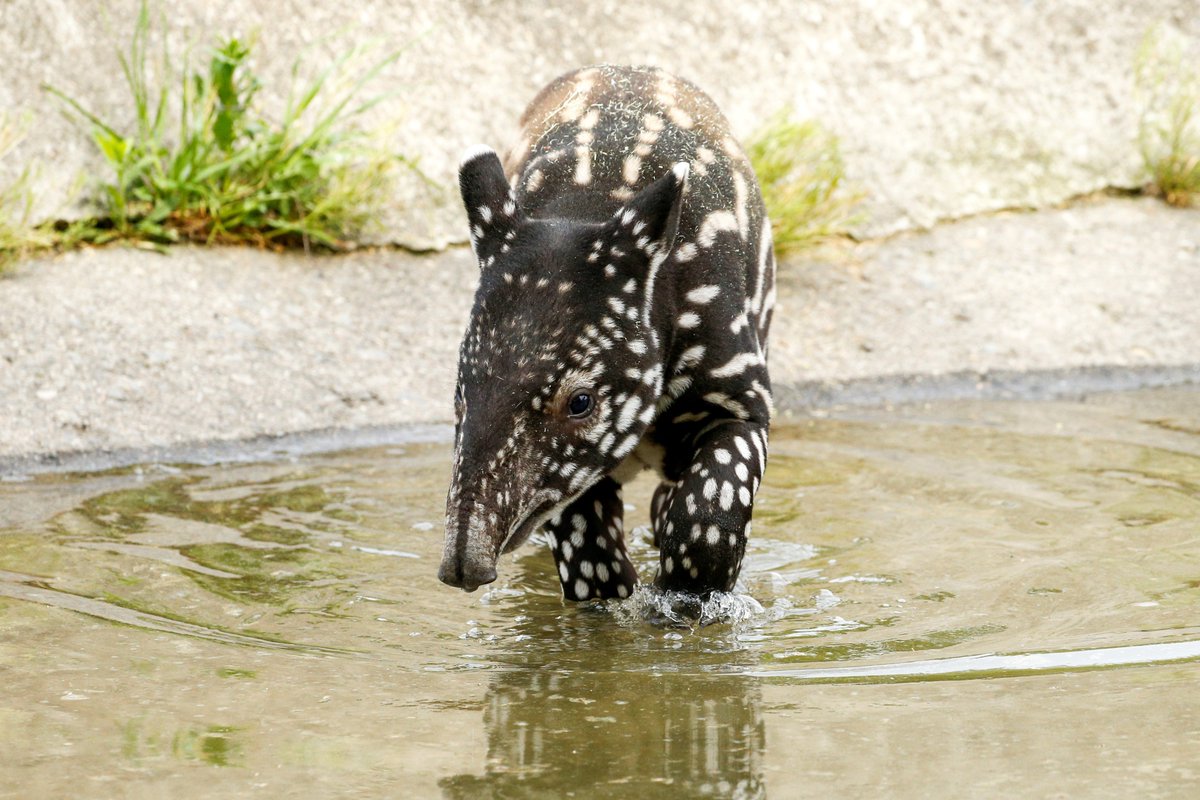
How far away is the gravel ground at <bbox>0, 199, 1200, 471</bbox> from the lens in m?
7.57

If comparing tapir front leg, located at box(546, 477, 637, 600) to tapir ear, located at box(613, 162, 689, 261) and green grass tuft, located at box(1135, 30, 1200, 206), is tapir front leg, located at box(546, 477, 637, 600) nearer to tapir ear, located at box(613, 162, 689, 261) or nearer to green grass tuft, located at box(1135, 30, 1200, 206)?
tapir ear, located at box(613, 162, 689, 261)

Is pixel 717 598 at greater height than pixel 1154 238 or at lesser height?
lesser

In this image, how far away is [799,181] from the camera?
9.41 metres

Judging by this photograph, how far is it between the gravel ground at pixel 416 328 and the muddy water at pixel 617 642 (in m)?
0.62

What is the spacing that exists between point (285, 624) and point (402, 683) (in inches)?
31.6

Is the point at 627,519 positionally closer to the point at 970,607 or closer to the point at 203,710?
the point at 970,607

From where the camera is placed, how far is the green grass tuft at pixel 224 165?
28.6ft

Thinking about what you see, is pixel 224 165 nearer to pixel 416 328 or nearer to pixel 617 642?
pixel 416 328

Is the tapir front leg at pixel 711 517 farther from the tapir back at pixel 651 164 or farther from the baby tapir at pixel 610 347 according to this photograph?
the tapir back at pixel 651 164

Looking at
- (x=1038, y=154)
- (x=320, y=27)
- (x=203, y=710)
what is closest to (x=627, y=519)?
(x=203, y=710)

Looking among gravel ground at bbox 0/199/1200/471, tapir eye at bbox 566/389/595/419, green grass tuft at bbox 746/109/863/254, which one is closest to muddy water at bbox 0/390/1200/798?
gravel ground at bbox 0/199/1200/471

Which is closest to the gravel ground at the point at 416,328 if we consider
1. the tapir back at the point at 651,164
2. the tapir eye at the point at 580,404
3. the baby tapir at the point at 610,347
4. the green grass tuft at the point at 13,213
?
the green grass tuft at the point at 13,213

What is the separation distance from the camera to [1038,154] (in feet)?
35.6

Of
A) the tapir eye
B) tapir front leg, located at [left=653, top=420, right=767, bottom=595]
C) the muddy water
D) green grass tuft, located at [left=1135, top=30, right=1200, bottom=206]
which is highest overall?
green grass tuft, located at [left=1135, top=30, right=1200, bottom=206]
